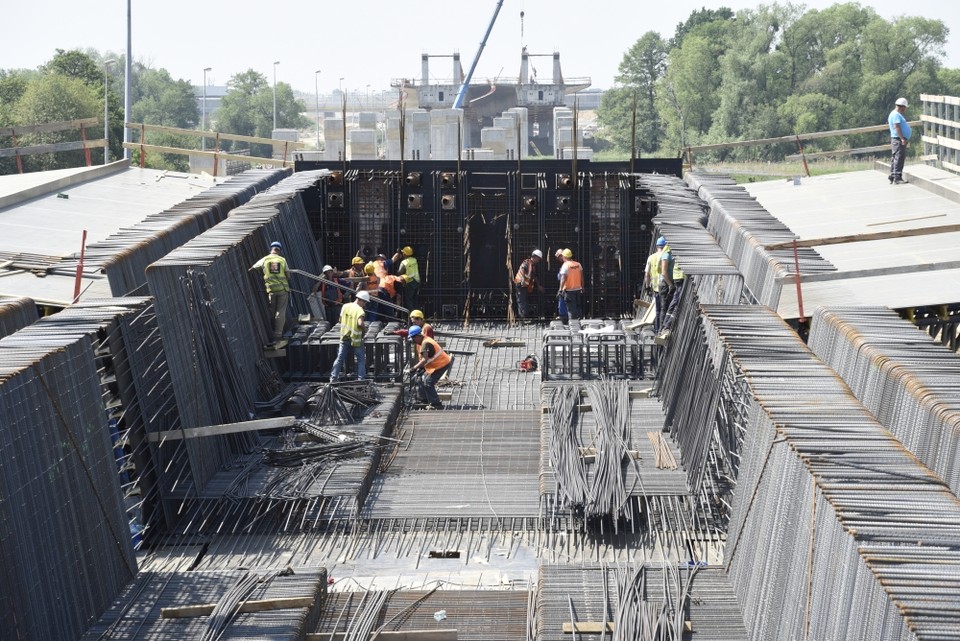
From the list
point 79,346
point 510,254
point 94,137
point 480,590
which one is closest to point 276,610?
point 480,590

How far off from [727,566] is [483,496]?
356 cm

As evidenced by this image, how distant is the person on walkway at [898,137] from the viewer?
21875 mm

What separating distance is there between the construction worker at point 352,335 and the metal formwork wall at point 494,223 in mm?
5679

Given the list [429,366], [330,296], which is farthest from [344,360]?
[330,296]

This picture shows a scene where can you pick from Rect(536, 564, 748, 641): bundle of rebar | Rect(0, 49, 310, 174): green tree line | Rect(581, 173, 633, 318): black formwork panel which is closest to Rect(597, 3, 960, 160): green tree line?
Rect(0, 49, 310, 174): green tree line

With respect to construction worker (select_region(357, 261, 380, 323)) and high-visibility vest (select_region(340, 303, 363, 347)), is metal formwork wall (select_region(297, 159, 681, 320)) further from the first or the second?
high-visibility vest (select_region(340, 303, 363, 347))

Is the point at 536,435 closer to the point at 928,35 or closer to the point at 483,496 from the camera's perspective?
the point at 483,496

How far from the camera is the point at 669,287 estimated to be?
1820 centimetres

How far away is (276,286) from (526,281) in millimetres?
4996

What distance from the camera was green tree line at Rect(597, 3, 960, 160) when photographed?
263 ft

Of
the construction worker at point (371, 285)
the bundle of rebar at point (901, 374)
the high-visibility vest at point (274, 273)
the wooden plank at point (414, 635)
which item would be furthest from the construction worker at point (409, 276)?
the wooden plank at point (414, 635)

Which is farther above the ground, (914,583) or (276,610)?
(914,583)

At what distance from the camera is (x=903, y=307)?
14594mm

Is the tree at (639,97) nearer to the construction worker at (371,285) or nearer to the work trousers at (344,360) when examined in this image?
the construction worker at (371,285)
